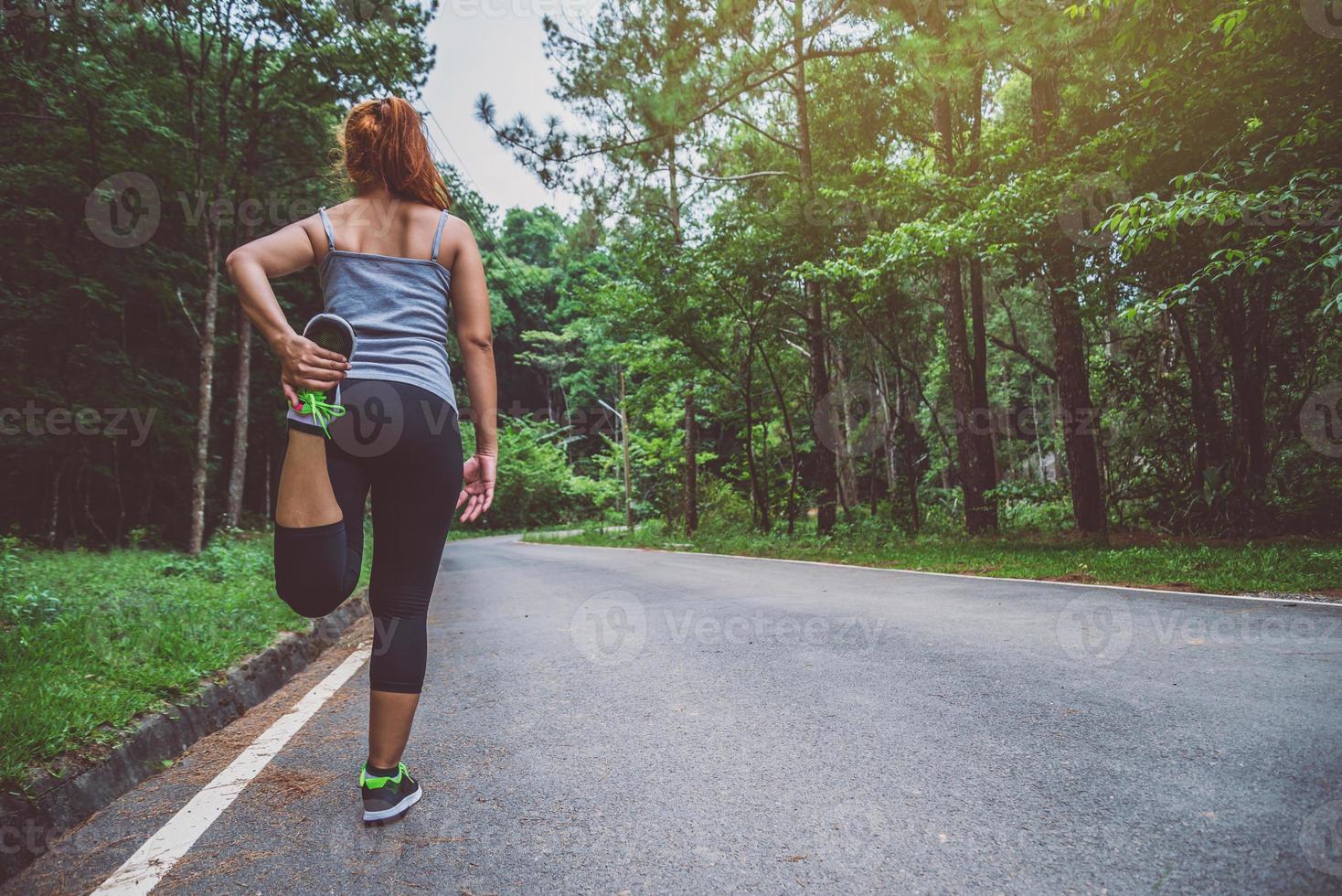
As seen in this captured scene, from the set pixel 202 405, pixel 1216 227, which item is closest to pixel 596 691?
pixel 1216 227

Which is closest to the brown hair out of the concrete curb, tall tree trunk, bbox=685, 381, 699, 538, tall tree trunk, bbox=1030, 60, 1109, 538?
the concrete curb

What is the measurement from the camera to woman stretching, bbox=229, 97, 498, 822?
202 centimetres

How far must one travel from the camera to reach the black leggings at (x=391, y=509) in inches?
81.9

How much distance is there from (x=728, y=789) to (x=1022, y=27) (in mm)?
10734

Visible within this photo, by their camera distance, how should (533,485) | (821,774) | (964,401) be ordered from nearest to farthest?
(821,774) → (964,401) → (533,485)

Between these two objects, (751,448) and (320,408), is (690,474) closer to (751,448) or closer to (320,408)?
(751,448)

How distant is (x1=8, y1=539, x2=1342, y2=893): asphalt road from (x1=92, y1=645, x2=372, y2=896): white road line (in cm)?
6

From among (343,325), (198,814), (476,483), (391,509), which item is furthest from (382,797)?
(343,325)

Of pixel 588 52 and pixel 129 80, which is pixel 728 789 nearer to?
pixel 588 52

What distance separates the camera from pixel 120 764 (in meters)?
2.71

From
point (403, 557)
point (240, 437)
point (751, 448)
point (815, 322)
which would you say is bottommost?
point (403, 557)

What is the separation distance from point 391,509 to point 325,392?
1.32 feet

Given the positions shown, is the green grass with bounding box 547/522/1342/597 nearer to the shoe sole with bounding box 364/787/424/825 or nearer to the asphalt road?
the asphalt road

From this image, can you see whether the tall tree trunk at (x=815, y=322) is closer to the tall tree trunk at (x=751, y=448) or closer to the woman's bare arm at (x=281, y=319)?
the tall tree trunk at (x=751, y=448)
